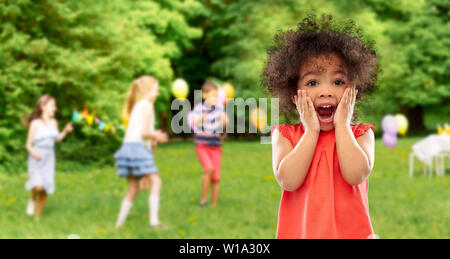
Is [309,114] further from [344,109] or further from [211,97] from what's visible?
[211,97]

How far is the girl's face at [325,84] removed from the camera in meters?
Answer: 1.86

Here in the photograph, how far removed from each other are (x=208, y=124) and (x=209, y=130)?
8cm

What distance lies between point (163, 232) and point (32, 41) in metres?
8.02

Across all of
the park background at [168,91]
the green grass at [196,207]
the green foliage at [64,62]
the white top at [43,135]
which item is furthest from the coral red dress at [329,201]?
the green foliage at [64,62]

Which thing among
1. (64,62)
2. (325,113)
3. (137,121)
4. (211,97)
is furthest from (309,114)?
(64,62)

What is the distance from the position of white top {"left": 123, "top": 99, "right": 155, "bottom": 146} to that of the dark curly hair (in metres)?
3.71

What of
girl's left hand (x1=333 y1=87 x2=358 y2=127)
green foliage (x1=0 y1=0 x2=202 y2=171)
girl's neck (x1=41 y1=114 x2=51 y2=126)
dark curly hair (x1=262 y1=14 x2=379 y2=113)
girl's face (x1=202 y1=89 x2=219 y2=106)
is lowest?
girl's left hand (x1=333 y1=87 x2=358 y2=127)

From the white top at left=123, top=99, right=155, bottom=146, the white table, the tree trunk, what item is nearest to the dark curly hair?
the white top at left=123, top=99, right=155, bottom=146

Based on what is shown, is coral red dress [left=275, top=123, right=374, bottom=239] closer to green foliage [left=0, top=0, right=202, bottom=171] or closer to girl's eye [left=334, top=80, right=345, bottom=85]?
girl's eye [left=334, top=80, right=345, bottom=85]

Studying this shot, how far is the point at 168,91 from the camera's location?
2058cm

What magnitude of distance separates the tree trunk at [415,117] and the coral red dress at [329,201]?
26.7 m

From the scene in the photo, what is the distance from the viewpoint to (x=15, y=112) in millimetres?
11594

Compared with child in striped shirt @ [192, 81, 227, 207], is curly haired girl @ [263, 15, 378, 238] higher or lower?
lower

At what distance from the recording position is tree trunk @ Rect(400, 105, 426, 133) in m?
27.2
